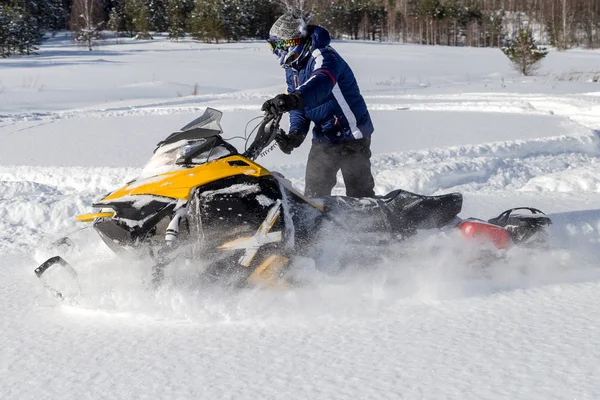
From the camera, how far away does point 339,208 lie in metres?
3.37

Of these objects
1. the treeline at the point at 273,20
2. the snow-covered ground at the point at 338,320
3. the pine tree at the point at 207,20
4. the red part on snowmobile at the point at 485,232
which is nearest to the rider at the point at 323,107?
the red part on snowmobile at the point at 485,232

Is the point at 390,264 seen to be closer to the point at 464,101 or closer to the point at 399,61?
the point at 464,101

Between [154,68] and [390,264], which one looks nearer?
[390,264]

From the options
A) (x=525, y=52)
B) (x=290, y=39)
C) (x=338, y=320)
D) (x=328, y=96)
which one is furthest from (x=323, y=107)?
(x=525, y=52)

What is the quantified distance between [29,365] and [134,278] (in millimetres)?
812

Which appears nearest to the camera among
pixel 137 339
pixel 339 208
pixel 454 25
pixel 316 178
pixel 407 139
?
pixel 137 339

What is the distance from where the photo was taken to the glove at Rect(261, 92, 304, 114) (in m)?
3.01

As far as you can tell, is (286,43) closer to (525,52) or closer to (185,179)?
(185,179)

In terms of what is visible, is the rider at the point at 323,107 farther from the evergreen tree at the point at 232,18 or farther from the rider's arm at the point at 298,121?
the evergreen tree at the point at 232,18

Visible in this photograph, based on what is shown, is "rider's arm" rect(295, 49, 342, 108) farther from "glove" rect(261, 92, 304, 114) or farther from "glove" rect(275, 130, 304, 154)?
"glove" rect(275, 130, 304, 154)

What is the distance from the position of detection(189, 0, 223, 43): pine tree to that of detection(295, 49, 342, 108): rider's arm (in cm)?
4221

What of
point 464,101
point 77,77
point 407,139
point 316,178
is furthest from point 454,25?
point 316,178

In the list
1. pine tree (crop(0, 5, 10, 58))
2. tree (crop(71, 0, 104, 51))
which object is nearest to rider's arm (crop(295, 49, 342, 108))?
pine tree (crop(0, 5, 10, 58))

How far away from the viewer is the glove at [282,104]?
9.88ft
